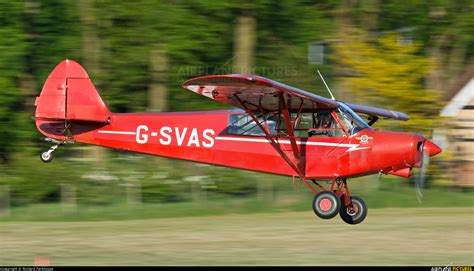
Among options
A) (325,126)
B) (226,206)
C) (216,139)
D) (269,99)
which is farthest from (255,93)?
(226,206)

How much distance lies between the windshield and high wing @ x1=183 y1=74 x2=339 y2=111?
20 cm

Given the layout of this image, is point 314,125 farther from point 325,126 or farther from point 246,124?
point 246,124

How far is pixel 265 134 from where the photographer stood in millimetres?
13273

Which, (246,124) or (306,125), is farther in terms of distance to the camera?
(246,124)

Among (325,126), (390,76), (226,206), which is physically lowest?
(226,206)

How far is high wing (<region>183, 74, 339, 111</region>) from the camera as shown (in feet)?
37.8

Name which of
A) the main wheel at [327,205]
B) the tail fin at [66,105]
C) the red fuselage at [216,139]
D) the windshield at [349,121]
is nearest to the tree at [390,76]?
the windshield at [349,121]

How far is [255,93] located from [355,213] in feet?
9.44

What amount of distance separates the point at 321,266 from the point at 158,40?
42.3 ft

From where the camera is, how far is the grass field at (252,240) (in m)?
11.3

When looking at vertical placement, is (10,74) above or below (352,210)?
above

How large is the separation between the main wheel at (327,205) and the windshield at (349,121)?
1.11m

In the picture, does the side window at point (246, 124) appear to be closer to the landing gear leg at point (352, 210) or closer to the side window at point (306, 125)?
the side window at point (306, 125)

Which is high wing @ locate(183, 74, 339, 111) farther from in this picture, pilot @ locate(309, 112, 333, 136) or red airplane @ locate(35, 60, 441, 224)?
pilot @ locate(309, 112, 333, 136)
